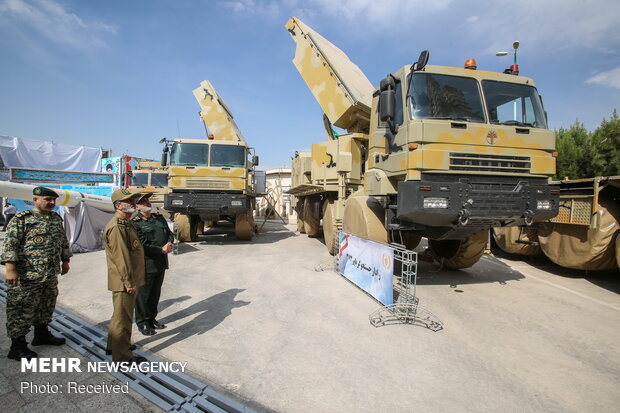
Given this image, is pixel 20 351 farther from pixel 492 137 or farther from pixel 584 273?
pixel 584 273

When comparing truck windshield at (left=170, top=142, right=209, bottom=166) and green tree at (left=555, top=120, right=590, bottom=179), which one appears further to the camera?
green tree at (left=555, top=120, right=590, bottom=179)

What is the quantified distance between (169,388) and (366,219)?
3.72m

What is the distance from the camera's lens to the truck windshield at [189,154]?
29.9 ft

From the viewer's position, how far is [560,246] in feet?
20.8

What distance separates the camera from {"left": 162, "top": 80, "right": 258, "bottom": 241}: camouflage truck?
887 cm

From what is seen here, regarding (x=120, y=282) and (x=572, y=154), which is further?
(x=572, y=154)

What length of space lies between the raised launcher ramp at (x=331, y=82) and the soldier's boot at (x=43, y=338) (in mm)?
6640

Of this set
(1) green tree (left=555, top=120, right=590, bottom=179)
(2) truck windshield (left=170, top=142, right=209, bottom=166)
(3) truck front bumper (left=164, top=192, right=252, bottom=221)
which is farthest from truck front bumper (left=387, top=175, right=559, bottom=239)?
(1) green tree (left=555, top=120, right=590, bottom=179)

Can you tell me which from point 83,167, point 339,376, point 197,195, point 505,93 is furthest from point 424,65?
point 83,167

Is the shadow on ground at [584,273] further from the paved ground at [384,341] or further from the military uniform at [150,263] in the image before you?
the military uniform at [150,263]

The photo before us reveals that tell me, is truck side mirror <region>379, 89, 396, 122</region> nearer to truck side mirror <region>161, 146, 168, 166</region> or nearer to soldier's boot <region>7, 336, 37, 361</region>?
soldier's boot <region>7, 336, 37, 361</region>

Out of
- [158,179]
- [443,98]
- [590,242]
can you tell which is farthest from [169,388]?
[158,179]

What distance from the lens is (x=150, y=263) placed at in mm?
3402

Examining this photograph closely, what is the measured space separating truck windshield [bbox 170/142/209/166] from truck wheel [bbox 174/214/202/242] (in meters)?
1.71
